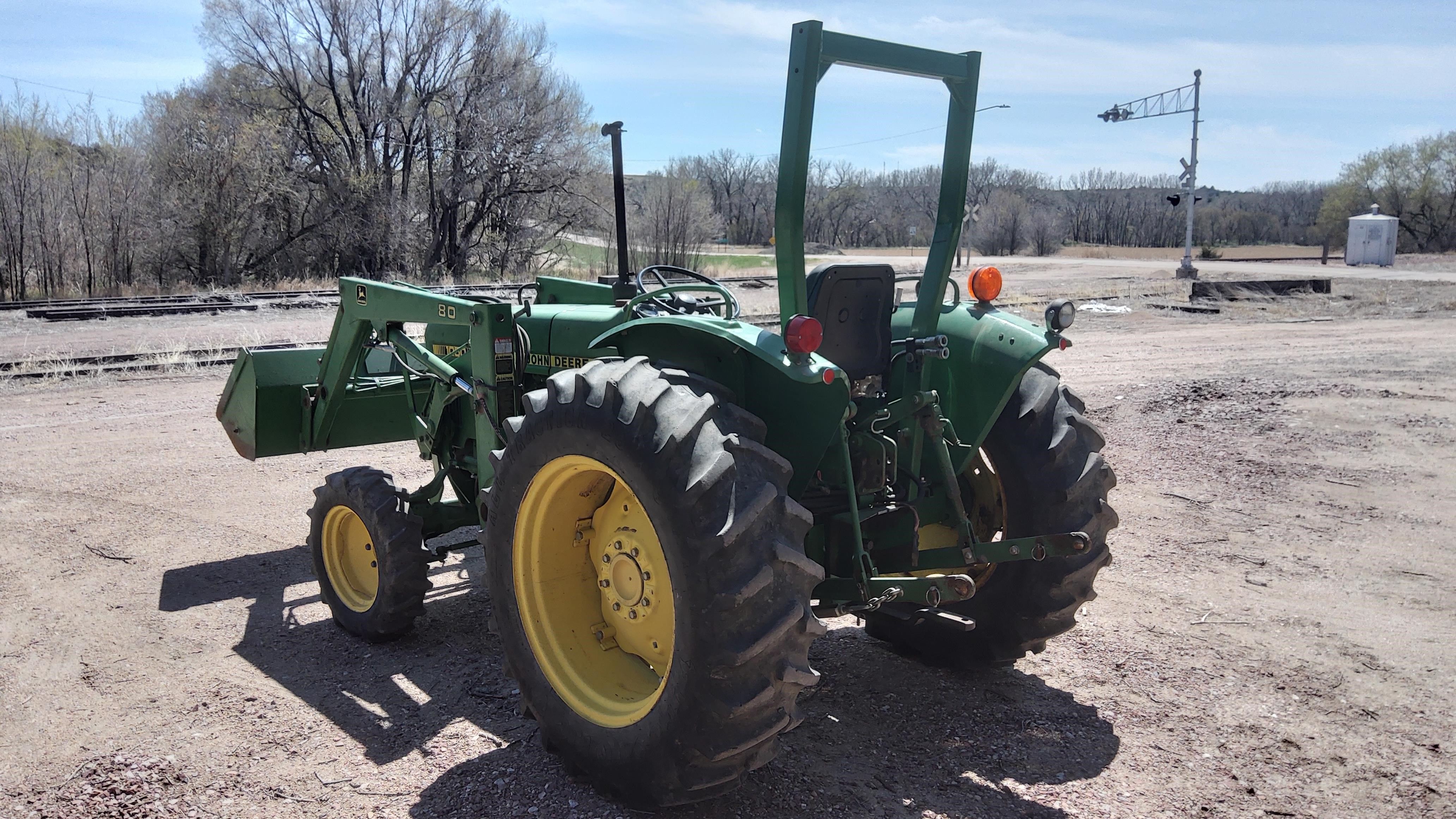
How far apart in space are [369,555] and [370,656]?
51 cm

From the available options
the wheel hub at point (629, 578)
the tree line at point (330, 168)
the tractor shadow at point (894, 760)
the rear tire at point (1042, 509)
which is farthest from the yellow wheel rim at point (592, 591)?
the tree line at point (330, 168)

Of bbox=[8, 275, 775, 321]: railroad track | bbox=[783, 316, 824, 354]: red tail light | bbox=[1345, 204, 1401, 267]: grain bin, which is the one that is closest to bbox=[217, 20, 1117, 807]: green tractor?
bbox=[783, 316, 824, 354]: red tail light

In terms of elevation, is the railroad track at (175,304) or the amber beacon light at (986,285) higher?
the amber beacon light at (986,285)

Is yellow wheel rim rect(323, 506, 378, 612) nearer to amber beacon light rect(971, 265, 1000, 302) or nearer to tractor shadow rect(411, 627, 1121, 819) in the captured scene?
tractor shadow rect(411, 627, 1121, 819)

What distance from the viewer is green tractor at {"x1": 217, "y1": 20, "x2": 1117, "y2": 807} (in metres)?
2.92

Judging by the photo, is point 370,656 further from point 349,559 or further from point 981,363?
point 981,363

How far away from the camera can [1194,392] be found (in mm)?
10039

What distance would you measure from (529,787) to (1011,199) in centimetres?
6848

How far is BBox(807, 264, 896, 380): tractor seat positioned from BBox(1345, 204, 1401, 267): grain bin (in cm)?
4213

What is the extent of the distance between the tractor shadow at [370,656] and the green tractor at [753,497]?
0.69 ft

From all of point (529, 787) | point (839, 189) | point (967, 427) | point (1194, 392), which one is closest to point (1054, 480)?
point (967, 427)

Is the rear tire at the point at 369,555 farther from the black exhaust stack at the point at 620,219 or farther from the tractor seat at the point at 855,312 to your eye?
the tractor seat at the point at 855,312

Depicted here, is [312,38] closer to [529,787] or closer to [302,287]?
[302,287]

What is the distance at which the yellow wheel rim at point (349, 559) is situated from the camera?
489cm
